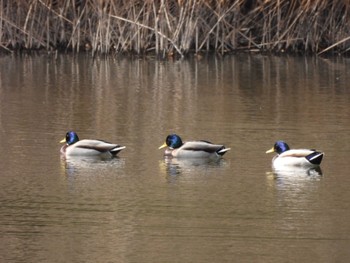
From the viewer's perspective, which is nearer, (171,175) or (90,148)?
(171,175)

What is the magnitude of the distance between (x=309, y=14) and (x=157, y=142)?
392 inches

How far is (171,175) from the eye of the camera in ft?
37.9

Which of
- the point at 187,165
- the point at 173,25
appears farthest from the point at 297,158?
the point at 173,25

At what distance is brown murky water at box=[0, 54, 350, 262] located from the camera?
893 cm

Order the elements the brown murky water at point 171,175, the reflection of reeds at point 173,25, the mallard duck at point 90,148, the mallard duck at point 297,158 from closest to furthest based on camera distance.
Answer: the brown murky water at point 171,175
the mallard duck at point 297,158
the mallard duck at point 90,148
the reflection of reeds at point 173,25

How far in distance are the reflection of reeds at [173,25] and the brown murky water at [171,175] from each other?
252 centimetres

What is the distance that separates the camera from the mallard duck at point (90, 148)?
12.4m

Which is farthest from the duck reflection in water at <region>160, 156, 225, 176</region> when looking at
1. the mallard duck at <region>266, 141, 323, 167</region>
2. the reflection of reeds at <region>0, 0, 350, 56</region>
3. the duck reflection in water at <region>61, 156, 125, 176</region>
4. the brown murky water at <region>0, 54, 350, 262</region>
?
the reflection of reeds at <region>0, 0, 350, 56</region>

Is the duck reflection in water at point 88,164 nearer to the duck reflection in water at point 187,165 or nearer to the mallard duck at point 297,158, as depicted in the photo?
the duck reflection in water at point 187,165

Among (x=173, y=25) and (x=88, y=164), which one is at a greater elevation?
(x=173, y=25)

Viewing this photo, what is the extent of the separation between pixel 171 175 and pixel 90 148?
121 centimetres

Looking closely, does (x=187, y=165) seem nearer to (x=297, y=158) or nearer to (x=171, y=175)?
(x=171, y=175)

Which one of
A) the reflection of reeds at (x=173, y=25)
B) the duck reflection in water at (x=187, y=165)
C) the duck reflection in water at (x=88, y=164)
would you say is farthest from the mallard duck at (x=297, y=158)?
the reflection of reeds at (x=173, y=25)

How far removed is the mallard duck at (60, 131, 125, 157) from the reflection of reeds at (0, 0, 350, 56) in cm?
926
